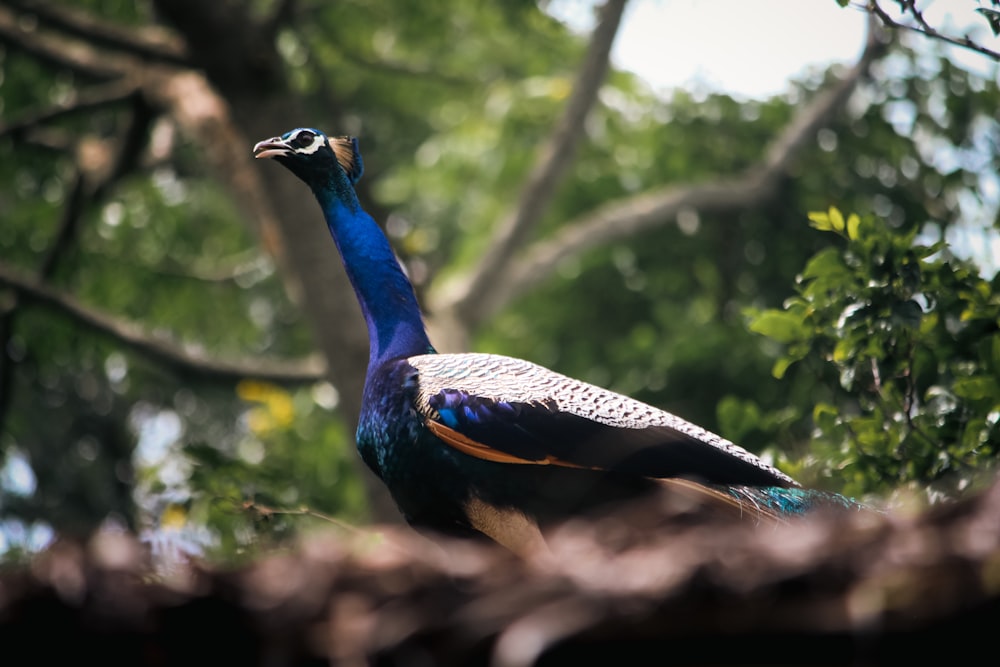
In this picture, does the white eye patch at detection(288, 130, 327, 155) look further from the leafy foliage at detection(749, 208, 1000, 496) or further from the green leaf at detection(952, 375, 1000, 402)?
the green leaf at detection(952, 375, 1000, 402)

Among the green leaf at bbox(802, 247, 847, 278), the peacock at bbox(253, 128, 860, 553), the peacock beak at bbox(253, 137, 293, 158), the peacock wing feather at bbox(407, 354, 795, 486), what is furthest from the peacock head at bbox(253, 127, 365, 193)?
the green leaf at bbox(802, 247, 847, 278)

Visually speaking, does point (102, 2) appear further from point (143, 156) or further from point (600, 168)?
point (600, 168)

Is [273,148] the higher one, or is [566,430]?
[566,430]

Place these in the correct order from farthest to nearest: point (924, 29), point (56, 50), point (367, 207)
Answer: point (56, 50) → point (367, 207) → point (924, 29)

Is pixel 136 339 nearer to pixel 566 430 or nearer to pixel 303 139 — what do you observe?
pixel 303 139

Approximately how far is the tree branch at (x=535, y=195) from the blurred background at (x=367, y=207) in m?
0.02

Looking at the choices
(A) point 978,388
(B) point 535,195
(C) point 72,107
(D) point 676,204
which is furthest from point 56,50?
(A) point 978,388

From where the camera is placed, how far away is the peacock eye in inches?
217

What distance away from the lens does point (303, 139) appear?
553 centimetres

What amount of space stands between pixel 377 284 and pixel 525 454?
1.23m

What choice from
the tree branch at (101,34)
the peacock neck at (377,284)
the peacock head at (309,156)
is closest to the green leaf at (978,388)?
the peacock neck at (377,284)

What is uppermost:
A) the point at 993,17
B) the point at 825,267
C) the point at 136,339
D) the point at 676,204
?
the point at 993,17

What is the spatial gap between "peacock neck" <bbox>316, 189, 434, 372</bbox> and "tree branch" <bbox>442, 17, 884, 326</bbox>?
4.26 metres

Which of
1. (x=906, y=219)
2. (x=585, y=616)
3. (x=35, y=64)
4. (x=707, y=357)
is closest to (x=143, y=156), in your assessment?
(x=35, y=64)
